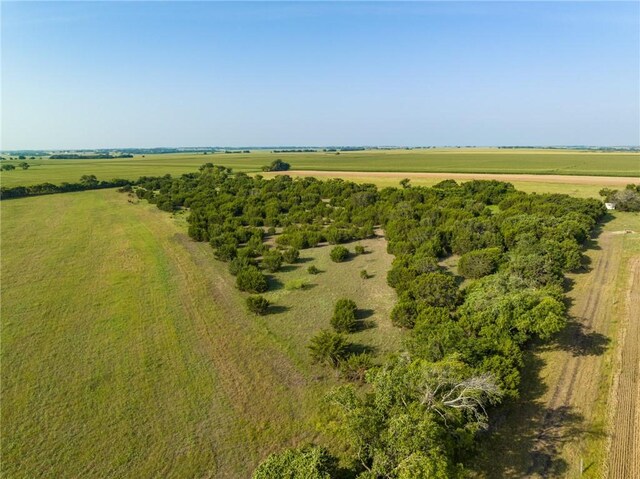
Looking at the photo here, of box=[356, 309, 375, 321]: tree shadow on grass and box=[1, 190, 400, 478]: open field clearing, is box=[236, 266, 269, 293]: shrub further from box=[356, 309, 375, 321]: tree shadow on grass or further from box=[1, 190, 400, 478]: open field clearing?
box=[356, 309, 375, 321]: tree shadow on grass

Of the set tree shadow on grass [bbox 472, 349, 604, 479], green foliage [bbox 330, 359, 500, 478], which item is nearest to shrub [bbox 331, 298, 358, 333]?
green foliage [bbox 330, 359, 500, 478]

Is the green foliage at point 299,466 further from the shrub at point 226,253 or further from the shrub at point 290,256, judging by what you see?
the shrub at point 226,253

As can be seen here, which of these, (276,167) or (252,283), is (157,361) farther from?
(276,167)

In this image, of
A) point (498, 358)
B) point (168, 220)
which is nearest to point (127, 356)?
point (498, 358)

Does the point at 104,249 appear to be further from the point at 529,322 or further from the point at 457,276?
the point at 529,322

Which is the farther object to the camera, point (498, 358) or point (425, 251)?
point (425, 251)

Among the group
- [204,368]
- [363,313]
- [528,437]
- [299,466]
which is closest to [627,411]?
[528,437]

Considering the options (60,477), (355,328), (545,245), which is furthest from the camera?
(545,245)
